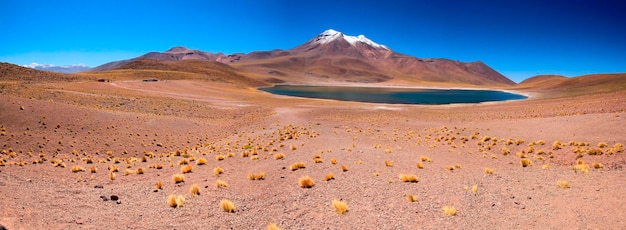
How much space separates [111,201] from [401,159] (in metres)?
11.2

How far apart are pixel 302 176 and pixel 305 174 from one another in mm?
455

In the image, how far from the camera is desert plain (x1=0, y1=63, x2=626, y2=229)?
7789 mm

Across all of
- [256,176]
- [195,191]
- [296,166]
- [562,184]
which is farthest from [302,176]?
[562,184]

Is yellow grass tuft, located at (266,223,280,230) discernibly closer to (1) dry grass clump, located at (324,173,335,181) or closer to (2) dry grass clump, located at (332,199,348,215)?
(2) dry grass clump, located at (332,199,348,215)

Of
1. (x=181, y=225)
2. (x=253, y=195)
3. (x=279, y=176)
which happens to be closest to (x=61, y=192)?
(x=181, y=225)

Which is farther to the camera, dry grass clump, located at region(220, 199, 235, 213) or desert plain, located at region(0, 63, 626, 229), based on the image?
dry grass clump, located at region(220, 199, 235, 213)

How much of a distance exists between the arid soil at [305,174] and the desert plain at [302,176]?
0.06m

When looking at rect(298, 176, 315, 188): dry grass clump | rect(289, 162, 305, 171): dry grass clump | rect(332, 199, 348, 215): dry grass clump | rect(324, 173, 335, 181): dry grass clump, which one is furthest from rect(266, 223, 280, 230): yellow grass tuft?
rect(289, 162, 305, 171): dry grass clump

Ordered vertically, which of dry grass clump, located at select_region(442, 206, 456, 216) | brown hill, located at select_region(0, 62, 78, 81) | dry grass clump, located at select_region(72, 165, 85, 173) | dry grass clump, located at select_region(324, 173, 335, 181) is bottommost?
dry grass clump, located at select_region(72, 165, 85, 173)

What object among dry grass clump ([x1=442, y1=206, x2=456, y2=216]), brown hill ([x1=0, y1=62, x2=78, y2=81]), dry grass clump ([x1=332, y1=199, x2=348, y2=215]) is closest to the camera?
dry grass clump ([x1=442, y1=206, x2=456, y2=216])

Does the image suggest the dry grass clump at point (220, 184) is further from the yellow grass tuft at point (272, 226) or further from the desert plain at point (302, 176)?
the yellow grass tuft at point (272, 226)

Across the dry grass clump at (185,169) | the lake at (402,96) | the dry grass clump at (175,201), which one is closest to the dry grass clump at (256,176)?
the dry grass clump at (175,201)

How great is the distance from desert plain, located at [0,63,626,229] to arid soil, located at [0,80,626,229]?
0.19ft

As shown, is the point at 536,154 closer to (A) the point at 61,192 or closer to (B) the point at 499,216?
(B) the point at 499,216
